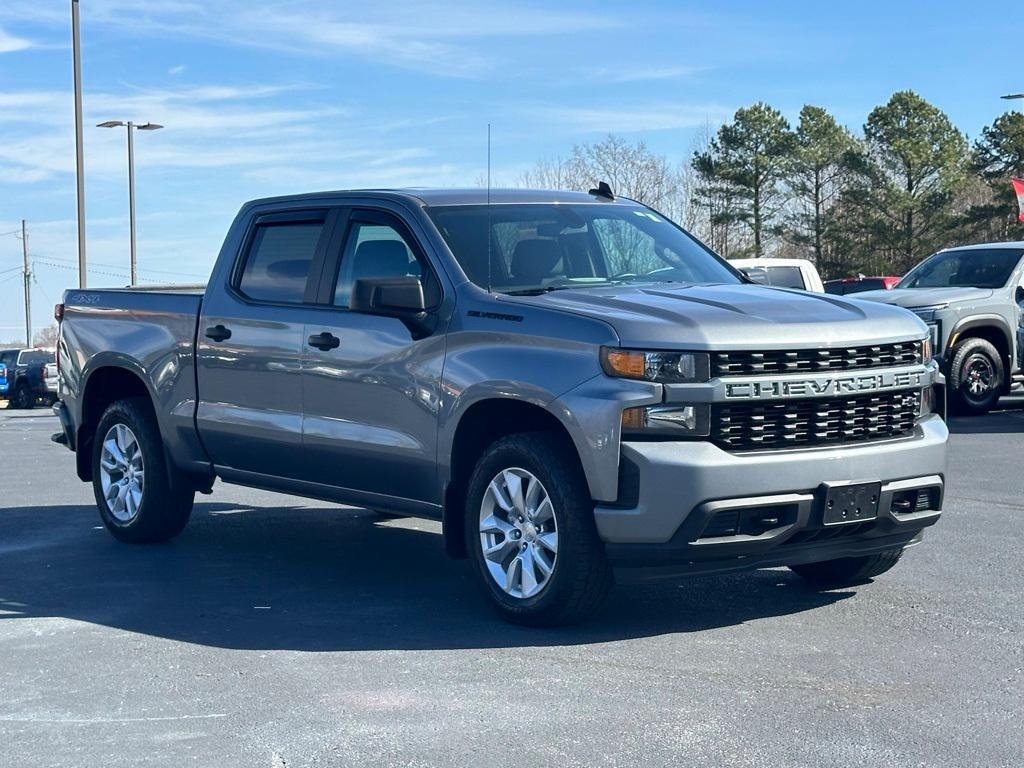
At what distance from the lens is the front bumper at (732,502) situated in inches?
226

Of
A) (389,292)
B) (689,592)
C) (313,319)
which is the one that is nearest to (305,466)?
(313,319)

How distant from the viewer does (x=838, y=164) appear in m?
64.7

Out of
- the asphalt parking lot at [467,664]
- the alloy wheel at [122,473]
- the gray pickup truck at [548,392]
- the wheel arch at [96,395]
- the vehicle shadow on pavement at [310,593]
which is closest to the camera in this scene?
the asphalt parking lot at [467,664]

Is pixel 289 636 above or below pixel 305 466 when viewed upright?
below

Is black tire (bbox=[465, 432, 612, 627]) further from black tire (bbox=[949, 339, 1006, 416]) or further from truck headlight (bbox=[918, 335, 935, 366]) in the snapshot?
black tire (bbox=[949, 339, 1006, 416])

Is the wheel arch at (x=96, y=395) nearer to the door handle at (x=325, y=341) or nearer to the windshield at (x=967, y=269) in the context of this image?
the door handle at (x=325, y=341)

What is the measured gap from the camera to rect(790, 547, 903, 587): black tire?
7.07 meters

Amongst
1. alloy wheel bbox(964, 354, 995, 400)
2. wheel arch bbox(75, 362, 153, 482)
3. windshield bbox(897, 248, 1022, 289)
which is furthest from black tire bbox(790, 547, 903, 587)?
windshield bbox(897, 248, 1022, 289)

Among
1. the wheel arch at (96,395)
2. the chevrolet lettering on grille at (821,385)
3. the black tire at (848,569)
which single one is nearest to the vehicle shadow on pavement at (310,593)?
the black tire at (848,569)

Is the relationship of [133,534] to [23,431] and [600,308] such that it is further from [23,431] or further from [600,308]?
[23,431]

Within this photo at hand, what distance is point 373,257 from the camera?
291 inches

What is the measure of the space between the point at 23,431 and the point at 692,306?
55.1ft

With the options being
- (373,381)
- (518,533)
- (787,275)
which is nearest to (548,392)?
(518,533)

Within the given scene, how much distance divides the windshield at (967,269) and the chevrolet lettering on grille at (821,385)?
11195 millimetres
